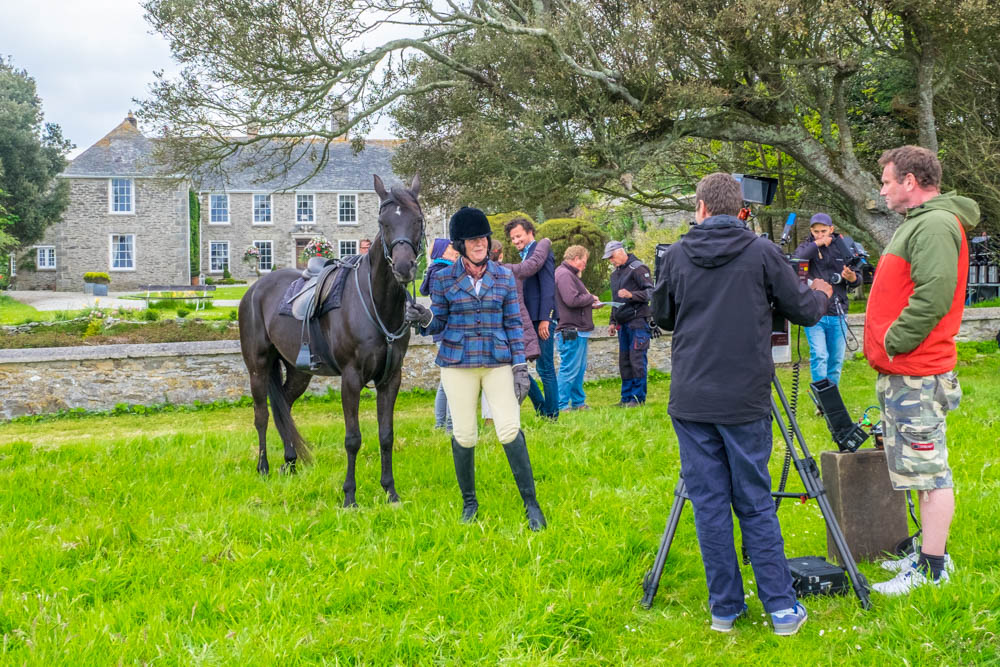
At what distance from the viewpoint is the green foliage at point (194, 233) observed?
42938 mm

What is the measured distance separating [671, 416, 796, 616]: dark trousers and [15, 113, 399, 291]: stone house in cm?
3828

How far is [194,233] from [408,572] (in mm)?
43171

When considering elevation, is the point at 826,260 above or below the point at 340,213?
below

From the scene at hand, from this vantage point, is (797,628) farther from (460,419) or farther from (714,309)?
(460,419)

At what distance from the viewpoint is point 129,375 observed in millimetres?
11258

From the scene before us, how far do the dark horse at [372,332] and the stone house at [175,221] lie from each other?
3473 centimetres

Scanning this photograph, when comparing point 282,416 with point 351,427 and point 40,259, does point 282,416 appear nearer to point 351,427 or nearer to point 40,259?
point 351,427

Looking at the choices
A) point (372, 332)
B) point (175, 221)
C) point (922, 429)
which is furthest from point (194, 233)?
point (922, 429)

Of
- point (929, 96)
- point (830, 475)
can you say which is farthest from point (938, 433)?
point (929, 96)

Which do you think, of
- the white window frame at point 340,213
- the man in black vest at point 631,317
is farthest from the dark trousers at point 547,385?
the white window frame at point 340,213

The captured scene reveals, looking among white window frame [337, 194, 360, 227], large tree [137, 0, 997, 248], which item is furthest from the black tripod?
white window frame [337, 194, 360, 227]

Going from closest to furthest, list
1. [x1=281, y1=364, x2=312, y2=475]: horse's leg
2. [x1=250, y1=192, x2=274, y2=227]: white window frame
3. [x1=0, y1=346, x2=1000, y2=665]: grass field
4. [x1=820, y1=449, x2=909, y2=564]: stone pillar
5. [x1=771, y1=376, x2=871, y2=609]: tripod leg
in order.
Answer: [x1=0, y1=346, x2=1000, y2=665]: grass field → [x1=771, y1=376, x2=871, y2=609]: tripod leg → [x1=820, y1=449, x2=909, y2=564]: stone pillar → [x1=281, y1=364, x2=312, y2=475]: horse's leg → [x1=250, y1=192, x2=274, y2=227]: white window frame

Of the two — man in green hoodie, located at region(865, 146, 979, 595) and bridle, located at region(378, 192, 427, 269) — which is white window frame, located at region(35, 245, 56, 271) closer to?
bridle, located at region(378, 192, 427, 269)

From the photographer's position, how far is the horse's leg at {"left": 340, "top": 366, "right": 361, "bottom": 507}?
5578 mm
